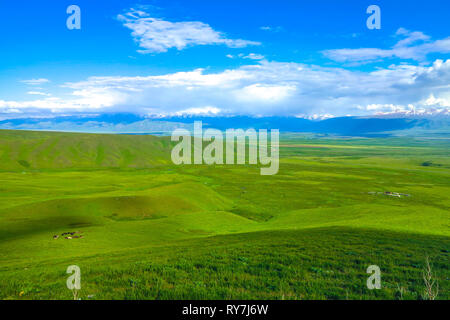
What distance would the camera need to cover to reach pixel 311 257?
2138cm

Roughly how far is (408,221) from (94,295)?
54.0 metres

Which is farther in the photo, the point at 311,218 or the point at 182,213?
the point at 182,213

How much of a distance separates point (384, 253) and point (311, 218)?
45.7 meters

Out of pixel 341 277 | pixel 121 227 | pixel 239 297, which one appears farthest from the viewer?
pixel 121 227

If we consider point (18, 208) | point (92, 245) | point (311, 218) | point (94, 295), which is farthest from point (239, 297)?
point (18, 208)

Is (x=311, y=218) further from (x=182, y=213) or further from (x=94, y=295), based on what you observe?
(x=94, y=295)

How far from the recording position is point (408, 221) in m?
47.3

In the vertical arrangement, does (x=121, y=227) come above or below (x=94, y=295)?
below
